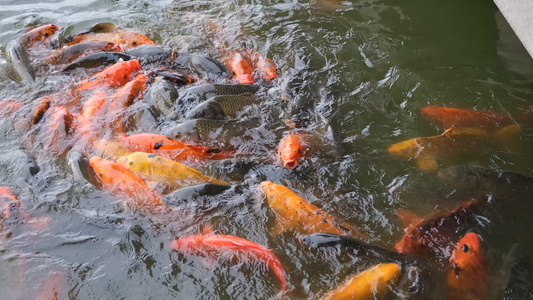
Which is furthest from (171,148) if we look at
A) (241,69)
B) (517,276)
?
(517,276)

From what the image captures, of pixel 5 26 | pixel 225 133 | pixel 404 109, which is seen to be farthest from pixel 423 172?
pixel 5 26

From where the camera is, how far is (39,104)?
475 cm

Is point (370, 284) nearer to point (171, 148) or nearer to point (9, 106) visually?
point (171, 148)

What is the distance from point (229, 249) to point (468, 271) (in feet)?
5.62

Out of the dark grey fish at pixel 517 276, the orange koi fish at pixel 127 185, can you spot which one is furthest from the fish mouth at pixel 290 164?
the dark grey fish at pixel 517 276

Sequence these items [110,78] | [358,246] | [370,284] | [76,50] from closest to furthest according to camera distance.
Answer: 1. [370,284]
2. [358,246]
3. [110,78]
4. [76,50]

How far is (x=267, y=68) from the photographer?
5102 millimetres

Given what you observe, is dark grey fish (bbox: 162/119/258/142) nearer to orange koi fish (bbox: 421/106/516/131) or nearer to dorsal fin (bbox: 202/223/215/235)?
dorsal fin (bbox: 202/223/215/235)

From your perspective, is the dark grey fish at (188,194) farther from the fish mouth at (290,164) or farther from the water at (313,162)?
the fish mouth at (290,164)

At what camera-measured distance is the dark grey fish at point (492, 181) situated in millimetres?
3582

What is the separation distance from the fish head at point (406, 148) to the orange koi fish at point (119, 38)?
3594 millimetres

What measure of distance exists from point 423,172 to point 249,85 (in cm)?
206

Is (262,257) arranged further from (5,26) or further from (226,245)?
(5,26)

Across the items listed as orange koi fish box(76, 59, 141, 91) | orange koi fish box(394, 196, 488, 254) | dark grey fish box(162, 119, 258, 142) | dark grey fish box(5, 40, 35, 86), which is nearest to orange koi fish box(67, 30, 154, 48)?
dark grey fish box(5, 40, 35, 86)
